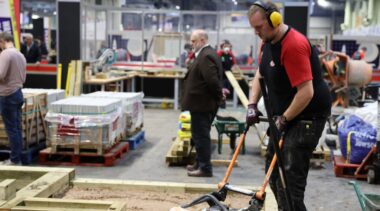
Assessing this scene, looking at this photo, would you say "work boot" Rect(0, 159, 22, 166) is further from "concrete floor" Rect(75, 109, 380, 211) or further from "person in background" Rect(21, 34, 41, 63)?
"person in background" Rect(21, 34, 41, 63)

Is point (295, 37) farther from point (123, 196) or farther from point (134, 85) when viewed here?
point (134, 85)

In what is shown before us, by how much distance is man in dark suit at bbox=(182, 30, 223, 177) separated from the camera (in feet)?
23.0

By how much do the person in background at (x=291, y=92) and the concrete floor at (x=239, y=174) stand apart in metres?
2.28

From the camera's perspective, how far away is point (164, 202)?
5.43m

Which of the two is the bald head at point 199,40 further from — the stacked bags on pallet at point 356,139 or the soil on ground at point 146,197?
the stacked bags on pallet at point 356,139

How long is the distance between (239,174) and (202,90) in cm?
150

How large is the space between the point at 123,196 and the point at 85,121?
7.52 feet

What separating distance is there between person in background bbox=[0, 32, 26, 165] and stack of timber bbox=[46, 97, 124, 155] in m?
0.50

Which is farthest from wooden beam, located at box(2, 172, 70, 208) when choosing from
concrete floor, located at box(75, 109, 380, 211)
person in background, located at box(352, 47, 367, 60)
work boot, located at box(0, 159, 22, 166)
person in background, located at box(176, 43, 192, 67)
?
person in background, located at box(352, 47, 367, 60)

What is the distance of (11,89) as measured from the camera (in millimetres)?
7266

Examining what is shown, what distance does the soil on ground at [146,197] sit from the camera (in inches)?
211

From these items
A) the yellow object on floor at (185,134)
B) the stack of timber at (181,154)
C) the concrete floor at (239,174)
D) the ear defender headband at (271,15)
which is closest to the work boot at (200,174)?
the concrete floor at (239,174)

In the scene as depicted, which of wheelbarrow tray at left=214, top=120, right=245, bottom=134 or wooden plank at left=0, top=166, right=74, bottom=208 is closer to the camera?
wooden plank at left=0, top=166, right=74, bottom=208

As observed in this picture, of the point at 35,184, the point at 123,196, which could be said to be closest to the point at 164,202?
the point at 123,196
